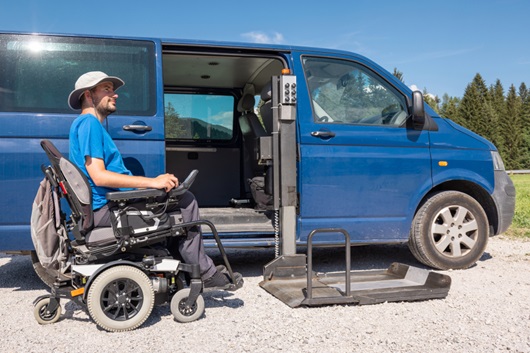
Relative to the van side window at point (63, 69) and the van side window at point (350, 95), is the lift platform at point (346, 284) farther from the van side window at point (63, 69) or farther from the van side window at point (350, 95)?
the van side window at point (63, 69)

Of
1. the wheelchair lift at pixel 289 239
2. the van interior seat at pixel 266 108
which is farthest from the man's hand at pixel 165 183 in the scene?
the van interior seat at pixel 266 108

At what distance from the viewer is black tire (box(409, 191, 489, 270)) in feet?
17.2

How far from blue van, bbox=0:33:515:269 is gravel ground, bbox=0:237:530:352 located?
66 cm

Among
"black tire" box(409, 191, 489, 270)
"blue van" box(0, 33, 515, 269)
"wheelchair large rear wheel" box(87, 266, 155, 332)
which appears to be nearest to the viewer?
"wheelchair large rear wheel" box(87, 266, 155, 332)

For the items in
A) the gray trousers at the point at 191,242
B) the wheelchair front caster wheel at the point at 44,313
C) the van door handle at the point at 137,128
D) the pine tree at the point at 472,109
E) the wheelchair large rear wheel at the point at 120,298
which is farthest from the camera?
the pine tree at the point at 472,109

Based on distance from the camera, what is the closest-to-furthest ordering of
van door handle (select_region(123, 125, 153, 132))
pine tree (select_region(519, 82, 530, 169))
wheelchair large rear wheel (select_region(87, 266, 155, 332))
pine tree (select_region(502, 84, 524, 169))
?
wheelchair large rear wheel (select_region(87, 266, 155, 332)), van door handle (select_region(123, 125, 153, 132)), pine tree (select_region(502, 84, 524, 169)), pine tree (select_region(519, 82, 530, 169))

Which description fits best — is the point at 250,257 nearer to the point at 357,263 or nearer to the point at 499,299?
the point at 357,263

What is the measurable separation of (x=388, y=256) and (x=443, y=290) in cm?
216

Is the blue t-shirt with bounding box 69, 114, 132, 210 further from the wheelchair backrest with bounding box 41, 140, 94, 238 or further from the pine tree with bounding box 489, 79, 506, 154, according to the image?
the pine tree with bounding box 489, 79, 506, 154

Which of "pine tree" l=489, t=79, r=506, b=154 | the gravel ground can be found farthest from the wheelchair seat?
"pine tree" l=489, t=79, r=506, b=154

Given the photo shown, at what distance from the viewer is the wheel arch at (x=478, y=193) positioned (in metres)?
5.55

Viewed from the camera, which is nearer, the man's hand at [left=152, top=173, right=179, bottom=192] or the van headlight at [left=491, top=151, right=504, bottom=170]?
the man's hand at [left=152, top=173, right=179, bottom=192]

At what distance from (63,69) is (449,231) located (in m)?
3.94

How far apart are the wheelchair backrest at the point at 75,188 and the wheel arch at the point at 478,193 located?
3.48 m
